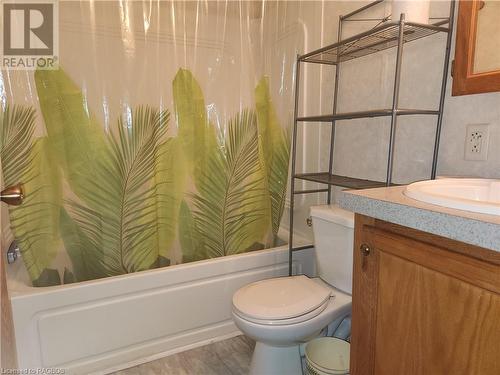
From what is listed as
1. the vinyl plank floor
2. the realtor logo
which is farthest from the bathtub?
the realtor logo

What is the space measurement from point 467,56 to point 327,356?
1333 millimetres

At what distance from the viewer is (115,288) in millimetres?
1508

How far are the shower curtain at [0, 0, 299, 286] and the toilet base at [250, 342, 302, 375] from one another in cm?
61

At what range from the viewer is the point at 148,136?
1586 millimetres

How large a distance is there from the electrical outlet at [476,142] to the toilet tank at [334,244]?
0.49 m

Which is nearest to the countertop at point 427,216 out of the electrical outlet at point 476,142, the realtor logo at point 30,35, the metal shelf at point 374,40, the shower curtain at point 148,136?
the electrical outlet at point 476,142

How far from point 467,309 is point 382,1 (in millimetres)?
1391

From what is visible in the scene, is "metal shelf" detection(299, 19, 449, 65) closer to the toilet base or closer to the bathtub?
the bathtub

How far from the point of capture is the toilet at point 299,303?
1.23 m

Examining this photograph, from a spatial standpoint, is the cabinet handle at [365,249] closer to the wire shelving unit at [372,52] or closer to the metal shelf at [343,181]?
the wire shelving unit at [372,52]

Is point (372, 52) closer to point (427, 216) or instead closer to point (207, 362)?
point (427, 216)

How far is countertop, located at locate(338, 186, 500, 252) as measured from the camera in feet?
1.89

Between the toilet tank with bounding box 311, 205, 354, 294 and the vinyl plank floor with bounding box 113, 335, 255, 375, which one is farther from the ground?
the toilet tank with bounding box 311, 205, 354, 294

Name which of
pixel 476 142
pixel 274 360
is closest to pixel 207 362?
pixel 274 360
